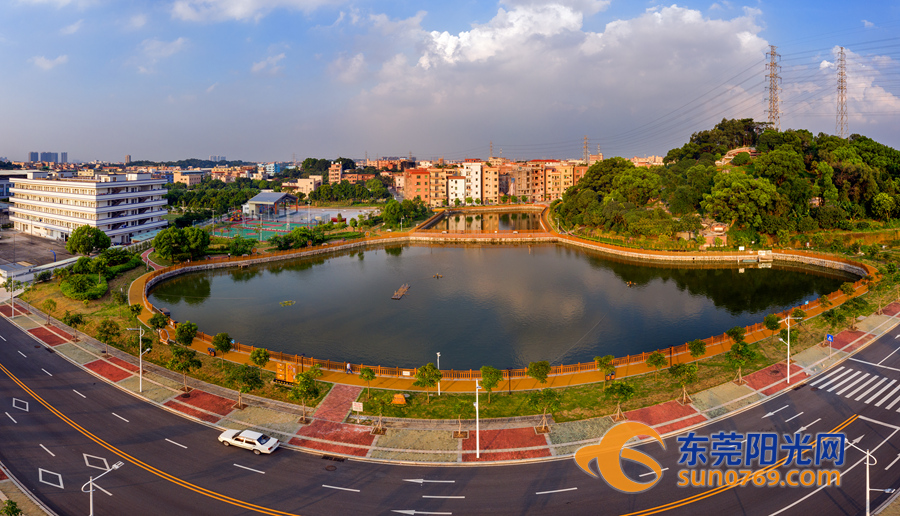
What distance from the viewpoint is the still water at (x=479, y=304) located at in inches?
942

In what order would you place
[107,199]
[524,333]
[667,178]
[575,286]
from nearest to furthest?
[524,333], [575,286], [107,199], [667,178]

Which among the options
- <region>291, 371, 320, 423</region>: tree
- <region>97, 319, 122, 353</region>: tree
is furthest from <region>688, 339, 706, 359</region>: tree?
<region>97, 319, 122, 353</region>: tree

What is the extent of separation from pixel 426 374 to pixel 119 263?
1252 inches

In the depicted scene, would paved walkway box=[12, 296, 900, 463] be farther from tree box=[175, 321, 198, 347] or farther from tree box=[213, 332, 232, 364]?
tree box=[213, 332, 232, 364]

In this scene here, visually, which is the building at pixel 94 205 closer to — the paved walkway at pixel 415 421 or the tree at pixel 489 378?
the paved walkway at pixel 415 421

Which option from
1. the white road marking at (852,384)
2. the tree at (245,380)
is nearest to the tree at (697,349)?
the white road marking at (852,384)

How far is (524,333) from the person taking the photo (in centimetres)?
2564

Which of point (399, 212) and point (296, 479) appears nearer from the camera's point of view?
point (296, 479)

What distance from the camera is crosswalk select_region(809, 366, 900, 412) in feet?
55.3

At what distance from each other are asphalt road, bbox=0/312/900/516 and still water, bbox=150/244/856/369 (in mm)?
7758

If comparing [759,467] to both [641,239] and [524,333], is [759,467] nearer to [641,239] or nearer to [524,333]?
[524,333]

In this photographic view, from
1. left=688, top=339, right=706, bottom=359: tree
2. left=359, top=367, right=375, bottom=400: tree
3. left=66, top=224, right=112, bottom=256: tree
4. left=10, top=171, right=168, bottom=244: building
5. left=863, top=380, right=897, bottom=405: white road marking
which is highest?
left=10, top=171, right=168, bottom=244: building

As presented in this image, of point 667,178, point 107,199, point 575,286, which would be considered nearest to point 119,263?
point 107,199

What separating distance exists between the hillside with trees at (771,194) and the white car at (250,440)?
42.0 meters
